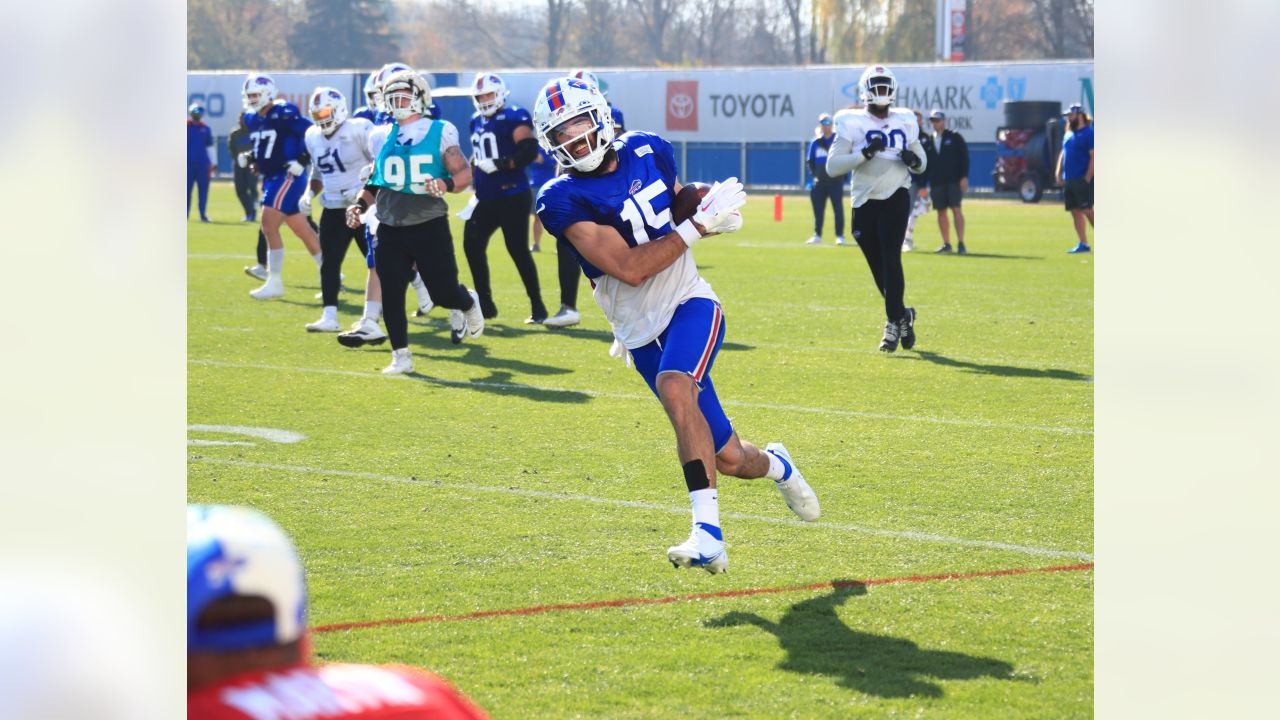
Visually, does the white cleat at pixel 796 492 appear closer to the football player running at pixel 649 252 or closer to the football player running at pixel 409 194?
the football player running at pixel 649 252

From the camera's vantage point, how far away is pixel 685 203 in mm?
5148

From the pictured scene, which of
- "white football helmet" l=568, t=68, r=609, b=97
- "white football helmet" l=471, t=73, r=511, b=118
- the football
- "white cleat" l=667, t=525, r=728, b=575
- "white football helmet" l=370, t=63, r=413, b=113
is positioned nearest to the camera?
"white cleat" l=667, t=525, r=728, b=575

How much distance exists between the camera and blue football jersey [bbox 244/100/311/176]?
41.7 feet

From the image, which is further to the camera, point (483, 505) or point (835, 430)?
point (835, 430)

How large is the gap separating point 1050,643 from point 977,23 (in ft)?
217

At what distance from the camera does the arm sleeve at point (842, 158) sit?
1030 centimetres

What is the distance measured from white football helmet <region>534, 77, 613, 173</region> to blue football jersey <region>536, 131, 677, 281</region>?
8 centimetres

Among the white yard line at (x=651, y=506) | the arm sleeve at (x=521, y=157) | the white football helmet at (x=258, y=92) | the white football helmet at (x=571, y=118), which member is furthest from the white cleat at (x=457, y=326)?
the white football helmet at (x=571, y=118)

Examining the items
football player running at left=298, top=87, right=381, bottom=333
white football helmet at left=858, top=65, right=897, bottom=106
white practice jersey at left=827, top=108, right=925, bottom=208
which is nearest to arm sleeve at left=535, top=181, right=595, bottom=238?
white practice jersey at left=827, top=108, right=925, bottom=208

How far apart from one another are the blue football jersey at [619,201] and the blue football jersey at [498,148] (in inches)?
256

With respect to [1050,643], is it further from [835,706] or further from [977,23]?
[977,23]

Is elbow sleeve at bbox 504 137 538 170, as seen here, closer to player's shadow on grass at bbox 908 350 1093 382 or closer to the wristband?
player's shadow on grass at bbox 908 350 1093 382
